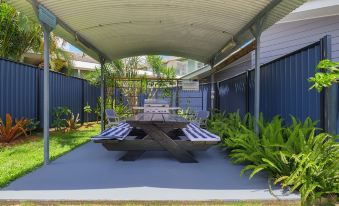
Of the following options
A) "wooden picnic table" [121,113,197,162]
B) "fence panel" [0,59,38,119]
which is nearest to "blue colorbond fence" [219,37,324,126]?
"wooden picnic table" [121,113,197,162]

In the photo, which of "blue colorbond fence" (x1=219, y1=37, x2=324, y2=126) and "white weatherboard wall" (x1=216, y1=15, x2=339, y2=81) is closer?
"blue colorbond fence" (x1=219, y1=37, x2=324, y2=126)

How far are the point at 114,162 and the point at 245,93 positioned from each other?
4591 mm

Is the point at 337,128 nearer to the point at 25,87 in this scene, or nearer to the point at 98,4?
the point at 98,4

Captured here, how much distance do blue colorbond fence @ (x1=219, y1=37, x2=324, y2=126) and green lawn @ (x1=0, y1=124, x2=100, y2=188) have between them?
451 cm

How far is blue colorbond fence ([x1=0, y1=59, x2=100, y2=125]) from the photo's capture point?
8938mm

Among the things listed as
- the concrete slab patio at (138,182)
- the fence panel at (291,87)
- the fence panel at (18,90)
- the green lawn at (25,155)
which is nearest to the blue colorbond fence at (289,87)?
the fence panel at (291,87)

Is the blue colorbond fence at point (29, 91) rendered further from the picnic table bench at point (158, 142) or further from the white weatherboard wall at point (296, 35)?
the white weatherboard wall at point (296, 35)

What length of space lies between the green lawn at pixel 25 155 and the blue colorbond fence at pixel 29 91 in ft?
4.06

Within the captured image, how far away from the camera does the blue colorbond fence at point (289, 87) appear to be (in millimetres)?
5168

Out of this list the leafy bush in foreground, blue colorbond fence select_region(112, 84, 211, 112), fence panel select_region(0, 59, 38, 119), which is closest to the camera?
the leafy bush in foreground

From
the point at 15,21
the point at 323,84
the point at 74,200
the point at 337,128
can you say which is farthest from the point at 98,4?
the point at 15,21

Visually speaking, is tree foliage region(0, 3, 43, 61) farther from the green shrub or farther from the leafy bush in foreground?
the leafy bush in foreground

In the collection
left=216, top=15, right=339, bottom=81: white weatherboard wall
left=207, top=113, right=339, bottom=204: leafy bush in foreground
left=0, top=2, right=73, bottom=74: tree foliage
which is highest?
left=0, top=2, right=73, bottom=74: tree foliage

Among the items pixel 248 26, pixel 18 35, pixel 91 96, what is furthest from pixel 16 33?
pixel 248 26
